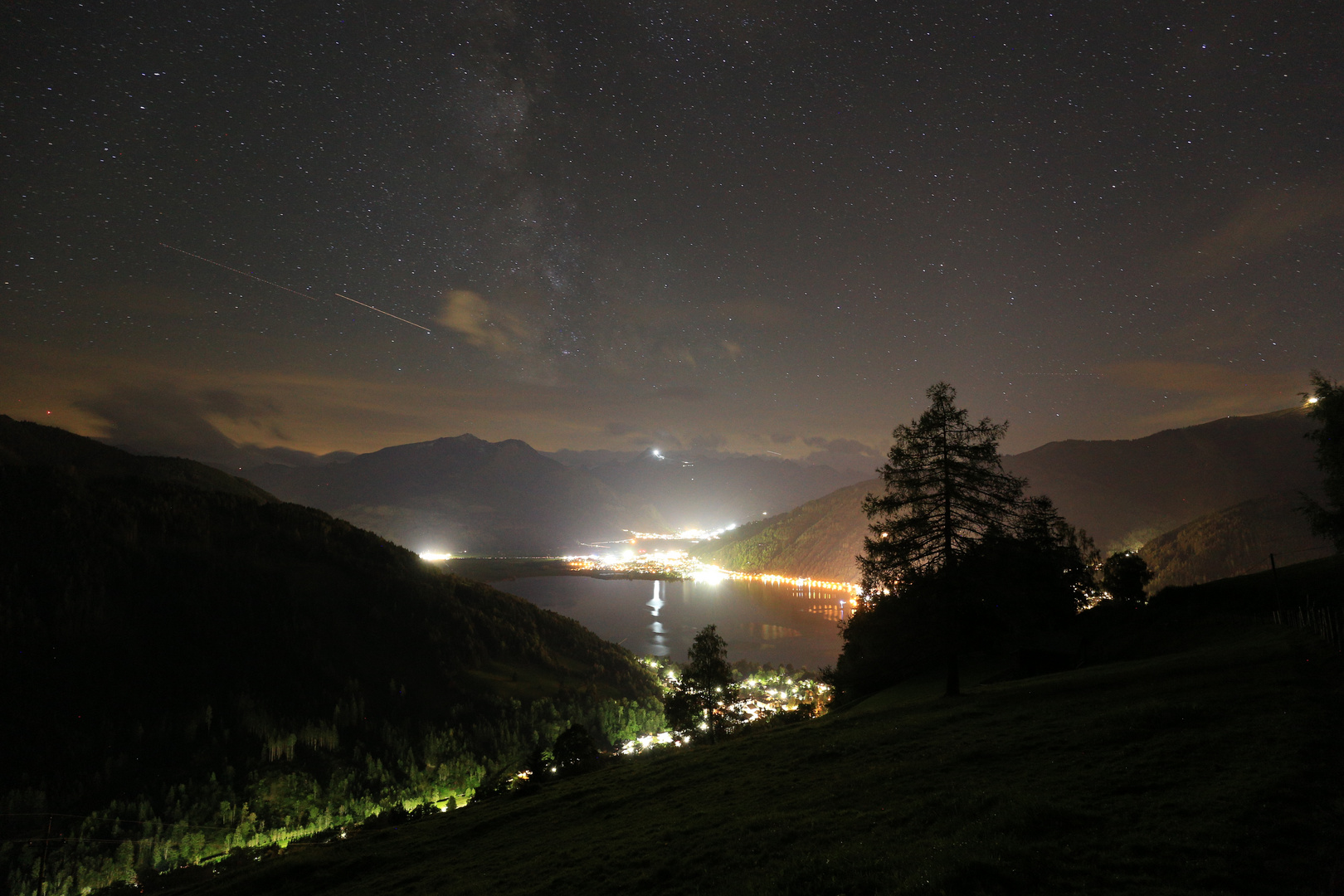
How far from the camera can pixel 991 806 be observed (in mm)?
11633

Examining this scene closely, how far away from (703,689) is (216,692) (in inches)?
6147

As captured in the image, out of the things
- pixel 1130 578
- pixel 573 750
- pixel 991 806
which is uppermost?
pixel 1130 578

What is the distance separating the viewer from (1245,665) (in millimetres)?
19297

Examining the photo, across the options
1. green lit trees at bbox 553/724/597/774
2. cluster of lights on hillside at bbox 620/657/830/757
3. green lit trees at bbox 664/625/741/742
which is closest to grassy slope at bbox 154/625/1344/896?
green lit trees at bbox 664/625/741/742

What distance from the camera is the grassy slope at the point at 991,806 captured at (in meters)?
8.84

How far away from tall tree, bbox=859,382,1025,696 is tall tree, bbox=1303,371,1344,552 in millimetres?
24177

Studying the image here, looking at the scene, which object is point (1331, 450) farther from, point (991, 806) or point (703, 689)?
point (703, 689)

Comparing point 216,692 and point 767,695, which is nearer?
point 767,695

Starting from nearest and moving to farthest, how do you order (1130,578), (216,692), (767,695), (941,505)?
1. (941,505)
2. (1130,578)
3. (767,695)
4. (216,692)

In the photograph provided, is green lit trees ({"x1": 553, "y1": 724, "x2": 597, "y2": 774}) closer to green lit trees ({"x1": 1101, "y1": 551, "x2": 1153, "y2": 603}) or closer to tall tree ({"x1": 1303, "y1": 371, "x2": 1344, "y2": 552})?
green lit trees ({"x1": 1101, "y1": 551, "x2": 1153, "y2": 603})

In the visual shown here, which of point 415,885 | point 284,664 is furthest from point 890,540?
point 284,664

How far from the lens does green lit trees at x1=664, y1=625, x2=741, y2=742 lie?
55.2 m

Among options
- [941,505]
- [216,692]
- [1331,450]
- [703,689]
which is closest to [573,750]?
→ [703,689]

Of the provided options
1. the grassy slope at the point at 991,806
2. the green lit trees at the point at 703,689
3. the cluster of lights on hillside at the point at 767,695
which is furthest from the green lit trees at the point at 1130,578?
the cluster of lights on hillside at the point at 767,695
